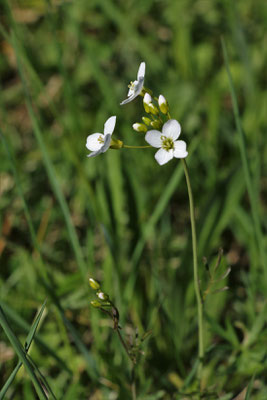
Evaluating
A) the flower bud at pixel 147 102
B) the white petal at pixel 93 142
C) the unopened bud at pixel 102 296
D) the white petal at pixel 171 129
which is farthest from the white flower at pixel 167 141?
the unopened bud at pixel 102 296

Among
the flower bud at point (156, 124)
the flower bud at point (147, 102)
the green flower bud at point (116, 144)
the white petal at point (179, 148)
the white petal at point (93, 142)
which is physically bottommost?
the white petal at point (93, 142)

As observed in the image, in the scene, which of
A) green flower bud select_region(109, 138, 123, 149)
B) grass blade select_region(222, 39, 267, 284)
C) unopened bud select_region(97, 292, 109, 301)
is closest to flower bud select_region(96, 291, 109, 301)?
unopened bud select_region(97, 292, 109, 301)

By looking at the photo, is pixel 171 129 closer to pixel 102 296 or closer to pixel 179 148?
pixel 179 148

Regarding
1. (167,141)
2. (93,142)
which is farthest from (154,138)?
(93,142)

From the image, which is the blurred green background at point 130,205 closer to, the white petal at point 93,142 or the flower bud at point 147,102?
the white petal at point 93,142

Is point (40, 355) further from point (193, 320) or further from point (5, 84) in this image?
point (5, 84)

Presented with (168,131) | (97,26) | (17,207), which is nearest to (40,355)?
(17,207)

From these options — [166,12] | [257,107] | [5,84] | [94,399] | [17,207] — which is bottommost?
[94,399]
